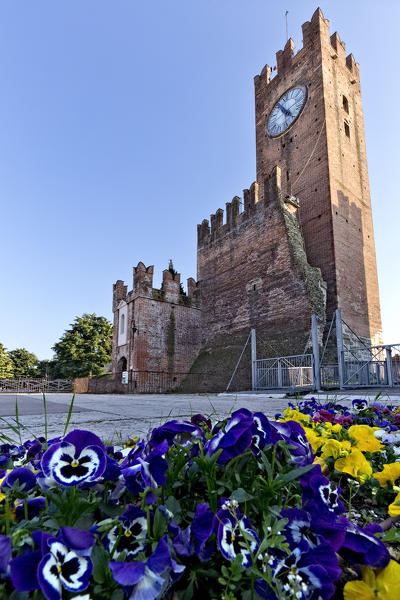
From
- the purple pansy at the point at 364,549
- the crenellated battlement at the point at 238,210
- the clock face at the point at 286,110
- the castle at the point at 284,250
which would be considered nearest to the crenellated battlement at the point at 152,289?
the castle at the point at 284,250

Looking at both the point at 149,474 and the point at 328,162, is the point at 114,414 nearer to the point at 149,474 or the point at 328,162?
the point at 149,474

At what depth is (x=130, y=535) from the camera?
601 millimetres

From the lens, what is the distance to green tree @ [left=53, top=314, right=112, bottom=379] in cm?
3306

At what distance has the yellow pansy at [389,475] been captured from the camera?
1048mm

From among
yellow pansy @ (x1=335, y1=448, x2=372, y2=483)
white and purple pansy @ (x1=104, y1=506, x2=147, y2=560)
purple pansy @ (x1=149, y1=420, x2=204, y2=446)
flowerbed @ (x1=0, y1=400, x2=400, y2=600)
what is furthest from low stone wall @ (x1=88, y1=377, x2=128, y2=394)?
white and purple pansy @ (x1=104, y1=506, x2=147, y2=560)

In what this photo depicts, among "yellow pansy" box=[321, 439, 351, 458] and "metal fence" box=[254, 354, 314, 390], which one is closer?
"yellow pansy" box=[321, 439, 351, 458]

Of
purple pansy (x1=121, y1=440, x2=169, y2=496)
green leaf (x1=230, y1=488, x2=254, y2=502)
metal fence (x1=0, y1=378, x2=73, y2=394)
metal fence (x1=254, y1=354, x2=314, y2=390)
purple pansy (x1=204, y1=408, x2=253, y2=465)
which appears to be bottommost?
metal fence (x1=0, y1=378, x2=73, y2=394)

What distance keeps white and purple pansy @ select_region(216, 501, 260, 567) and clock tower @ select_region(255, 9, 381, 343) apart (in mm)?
16250

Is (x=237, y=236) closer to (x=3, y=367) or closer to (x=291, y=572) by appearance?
(x=291, y=572)

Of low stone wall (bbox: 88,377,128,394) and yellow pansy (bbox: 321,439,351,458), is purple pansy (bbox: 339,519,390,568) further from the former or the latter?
low stone wall (bbox: 88,377,128,394)

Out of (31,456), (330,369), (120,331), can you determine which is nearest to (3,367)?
(120,331)

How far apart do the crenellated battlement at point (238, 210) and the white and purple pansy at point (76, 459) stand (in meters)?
17.7

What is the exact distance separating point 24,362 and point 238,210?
42312mm

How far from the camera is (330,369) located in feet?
43.2
